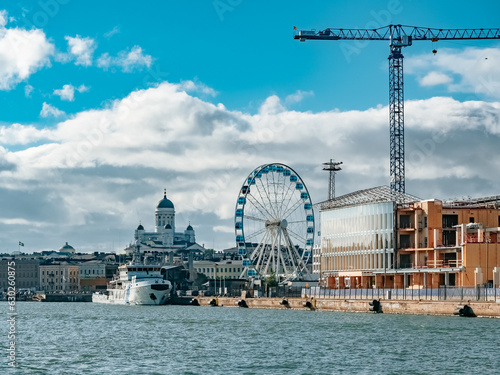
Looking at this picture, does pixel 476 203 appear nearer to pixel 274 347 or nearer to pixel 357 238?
pixel 357 238

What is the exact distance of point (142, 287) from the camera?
169750 mm

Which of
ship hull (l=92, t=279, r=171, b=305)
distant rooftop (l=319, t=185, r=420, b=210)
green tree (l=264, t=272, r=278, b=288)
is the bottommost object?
ship hull (l=92, t=279, r=171, b=305)

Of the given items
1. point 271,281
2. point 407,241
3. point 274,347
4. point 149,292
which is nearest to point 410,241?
point 407,241

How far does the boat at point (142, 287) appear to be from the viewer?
554 ft

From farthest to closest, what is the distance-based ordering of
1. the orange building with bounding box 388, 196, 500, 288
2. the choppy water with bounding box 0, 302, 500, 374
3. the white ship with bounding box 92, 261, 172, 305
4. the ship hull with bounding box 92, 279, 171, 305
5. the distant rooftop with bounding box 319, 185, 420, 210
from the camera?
the white ship with bounding box 92, 261, 172, 305 < the ship hull with bounding box 92, 279, 171, 305 < the distant rooftop with bounding box 319, 185, 420, 210 < the orange building with bounding box 388, 196, 500, 288 < the choppy water with bounding box 0, 302, 500, 374

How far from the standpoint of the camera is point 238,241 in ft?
482

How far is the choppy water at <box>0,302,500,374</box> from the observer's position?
53312 mm

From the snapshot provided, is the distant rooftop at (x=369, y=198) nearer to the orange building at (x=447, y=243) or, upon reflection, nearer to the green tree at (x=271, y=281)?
the orange building at (x=447, y=243)

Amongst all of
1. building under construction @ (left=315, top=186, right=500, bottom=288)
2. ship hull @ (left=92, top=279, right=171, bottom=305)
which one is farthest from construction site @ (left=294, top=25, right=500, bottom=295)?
ship hull @ (left=92, top=279, right=171, bottom=305)

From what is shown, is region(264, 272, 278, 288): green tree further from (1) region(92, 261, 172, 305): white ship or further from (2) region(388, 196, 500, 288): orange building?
(2) region(388, 196, 500, 288): orange building

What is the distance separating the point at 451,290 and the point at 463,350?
1243 inches

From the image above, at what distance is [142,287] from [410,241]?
66420 millimetres

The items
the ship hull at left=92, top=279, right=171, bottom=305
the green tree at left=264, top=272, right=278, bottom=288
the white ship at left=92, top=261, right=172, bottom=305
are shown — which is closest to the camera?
the green tree at left=264, top=272, right=278, bottom=288

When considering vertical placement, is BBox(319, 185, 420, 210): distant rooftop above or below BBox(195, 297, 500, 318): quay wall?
above
